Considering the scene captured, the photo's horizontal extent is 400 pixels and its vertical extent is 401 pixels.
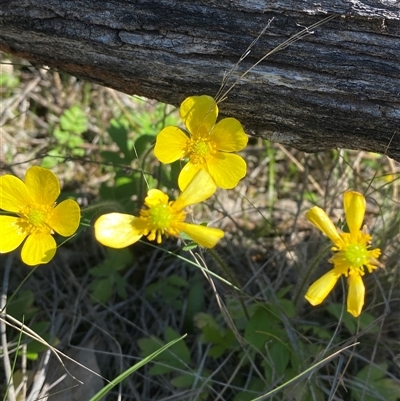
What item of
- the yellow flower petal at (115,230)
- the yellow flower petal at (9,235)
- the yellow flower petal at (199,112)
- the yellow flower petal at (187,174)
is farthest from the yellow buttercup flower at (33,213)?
the yellow flower petal at (199,112)

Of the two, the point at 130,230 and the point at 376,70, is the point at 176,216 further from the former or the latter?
the point at 376,70

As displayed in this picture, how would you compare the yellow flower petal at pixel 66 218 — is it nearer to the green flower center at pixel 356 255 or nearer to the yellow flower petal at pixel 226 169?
the yellow flower petal at pixel 226 169

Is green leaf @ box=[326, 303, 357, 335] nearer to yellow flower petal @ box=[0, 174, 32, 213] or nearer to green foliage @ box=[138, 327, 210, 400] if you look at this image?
green foliage @ box=[138, 327, 210, 400]

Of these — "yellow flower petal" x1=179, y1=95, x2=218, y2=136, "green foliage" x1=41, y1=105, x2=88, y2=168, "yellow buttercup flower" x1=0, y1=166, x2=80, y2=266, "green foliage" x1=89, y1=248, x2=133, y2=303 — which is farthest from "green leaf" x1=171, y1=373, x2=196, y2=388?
"green foliage" x1=41, y1=105, x2=88, y2=168

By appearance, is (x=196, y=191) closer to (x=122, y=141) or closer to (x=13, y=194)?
(x=13, y=194)

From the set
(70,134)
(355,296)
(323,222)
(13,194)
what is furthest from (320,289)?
(70,134)

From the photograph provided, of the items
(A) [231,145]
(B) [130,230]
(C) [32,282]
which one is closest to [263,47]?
(A) [231,145]
